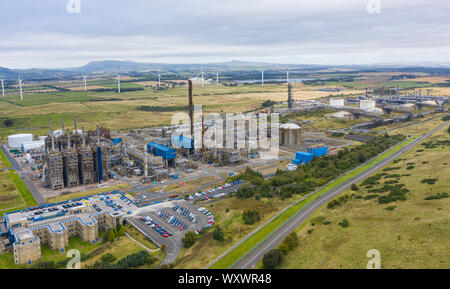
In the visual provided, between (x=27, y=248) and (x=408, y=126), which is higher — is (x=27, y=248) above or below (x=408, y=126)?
below

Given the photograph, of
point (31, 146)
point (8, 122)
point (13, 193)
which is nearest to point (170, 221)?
point (13, 193)

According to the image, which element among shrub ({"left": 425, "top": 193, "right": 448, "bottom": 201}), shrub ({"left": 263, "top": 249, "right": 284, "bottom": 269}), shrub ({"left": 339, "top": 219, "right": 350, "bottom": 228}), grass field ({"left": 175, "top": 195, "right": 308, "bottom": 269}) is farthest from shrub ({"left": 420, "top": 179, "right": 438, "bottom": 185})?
shrub ({"left": 263, "top": 249, "right": 284, "bottom": 269})

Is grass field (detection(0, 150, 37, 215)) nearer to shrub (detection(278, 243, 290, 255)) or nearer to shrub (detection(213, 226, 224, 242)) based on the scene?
shrub (detection(213, 226, 224, 242))

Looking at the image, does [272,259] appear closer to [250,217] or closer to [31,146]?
[250,217]

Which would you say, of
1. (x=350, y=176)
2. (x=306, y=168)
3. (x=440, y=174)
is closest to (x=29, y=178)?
(x=306, y=168)

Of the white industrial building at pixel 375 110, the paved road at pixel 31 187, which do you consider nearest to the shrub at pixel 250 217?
the paved road at pixel 31 187

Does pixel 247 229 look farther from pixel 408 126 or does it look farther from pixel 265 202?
pixel 408 126
